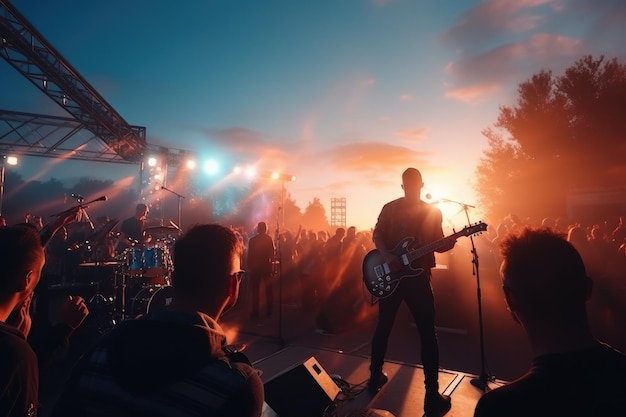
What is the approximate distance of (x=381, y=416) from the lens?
2830mm

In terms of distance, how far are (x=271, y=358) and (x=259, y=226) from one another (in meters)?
4.71

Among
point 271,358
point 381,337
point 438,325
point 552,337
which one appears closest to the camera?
point 552,337

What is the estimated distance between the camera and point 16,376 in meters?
1.71

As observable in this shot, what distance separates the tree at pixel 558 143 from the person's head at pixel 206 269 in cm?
3117

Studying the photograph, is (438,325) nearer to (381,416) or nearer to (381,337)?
(381,337)

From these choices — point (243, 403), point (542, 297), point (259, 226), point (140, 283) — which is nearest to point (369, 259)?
point (542, 297)

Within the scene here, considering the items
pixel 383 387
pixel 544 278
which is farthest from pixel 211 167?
pixel 544 278

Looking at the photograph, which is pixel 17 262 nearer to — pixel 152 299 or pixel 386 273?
pixel 386 273

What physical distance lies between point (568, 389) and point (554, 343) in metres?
0.27

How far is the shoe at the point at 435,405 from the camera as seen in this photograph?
408 centimetres

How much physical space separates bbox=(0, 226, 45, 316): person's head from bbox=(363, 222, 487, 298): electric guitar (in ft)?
11.6

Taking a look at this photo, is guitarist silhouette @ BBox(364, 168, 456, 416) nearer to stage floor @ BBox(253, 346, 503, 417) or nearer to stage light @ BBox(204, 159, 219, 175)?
stage floor @ BBox(253, 346, 503, 417)

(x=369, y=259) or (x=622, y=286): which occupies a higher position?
(x=369, y=259)

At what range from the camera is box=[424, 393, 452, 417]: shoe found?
4.08 meters
